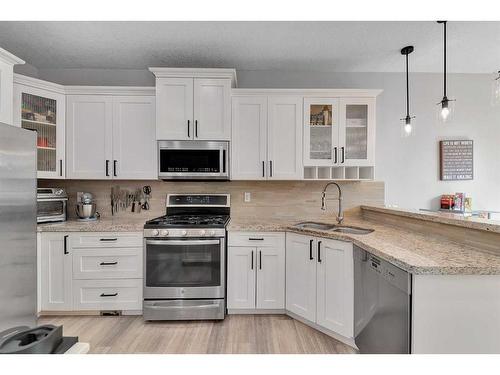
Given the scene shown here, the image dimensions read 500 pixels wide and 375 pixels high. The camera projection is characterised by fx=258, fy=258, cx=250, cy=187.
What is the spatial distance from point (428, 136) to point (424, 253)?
240cm

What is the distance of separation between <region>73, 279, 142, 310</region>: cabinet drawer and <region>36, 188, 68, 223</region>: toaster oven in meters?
0.72

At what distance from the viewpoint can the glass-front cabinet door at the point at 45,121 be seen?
97.2 inches

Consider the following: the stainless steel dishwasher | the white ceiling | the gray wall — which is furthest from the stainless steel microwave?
the gray wall

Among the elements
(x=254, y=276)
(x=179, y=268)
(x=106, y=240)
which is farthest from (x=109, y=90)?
(x=254, y=276)

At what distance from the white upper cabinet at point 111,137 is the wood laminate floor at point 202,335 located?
142 centimetres

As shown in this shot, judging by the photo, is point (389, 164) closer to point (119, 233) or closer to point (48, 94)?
point (119, 233)

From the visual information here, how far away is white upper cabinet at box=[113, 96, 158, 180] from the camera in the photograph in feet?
9.00

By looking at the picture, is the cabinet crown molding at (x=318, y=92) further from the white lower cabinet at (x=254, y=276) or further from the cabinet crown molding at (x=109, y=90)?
the white lower cabinet at (x=254, y=276)

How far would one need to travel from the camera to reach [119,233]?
245 cm

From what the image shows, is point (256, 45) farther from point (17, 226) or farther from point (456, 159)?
point (456, 159)

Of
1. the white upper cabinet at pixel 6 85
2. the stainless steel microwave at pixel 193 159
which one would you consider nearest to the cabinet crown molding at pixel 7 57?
the white upper cabinet at pixel 6 85

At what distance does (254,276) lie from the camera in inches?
96.6
